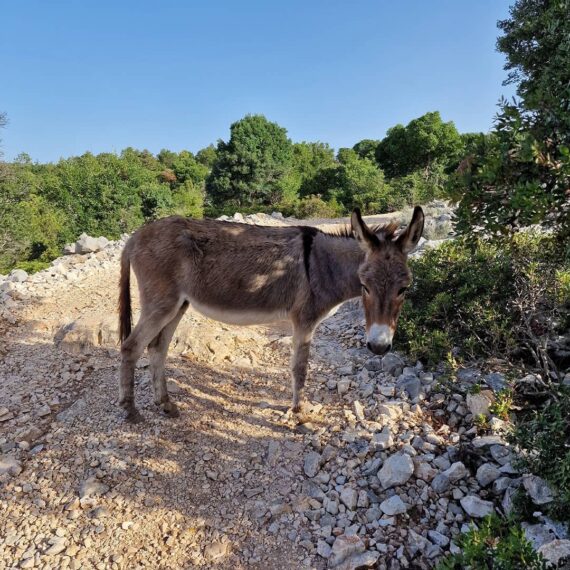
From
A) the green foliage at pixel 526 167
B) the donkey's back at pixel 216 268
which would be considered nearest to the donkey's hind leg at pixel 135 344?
the donkey's back at pixel 216 268

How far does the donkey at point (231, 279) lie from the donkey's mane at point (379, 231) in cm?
2

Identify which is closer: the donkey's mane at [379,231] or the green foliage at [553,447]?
the green foliage at [553,447]

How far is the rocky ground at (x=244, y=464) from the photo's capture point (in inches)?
111

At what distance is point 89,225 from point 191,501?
31591 mm

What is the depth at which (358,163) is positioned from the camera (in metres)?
35.0

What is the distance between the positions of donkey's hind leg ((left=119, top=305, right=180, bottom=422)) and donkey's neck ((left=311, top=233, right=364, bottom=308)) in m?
1.56

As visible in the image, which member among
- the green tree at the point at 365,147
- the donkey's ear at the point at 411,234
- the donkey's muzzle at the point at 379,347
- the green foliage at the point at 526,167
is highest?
the green tree at the point at 365,147

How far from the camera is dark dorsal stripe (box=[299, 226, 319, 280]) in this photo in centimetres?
412

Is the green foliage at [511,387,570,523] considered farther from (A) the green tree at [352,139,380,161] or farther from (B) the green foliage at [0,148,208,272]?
(A) the green tree at [352,139,380,161]

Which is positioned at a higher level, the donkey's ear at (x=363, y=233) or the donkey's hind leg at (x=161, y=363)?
the donkey's ear at (x=363, y=233)

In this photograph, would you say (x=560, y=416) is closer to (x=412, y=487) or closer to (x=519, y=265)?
(x=412, y=487)

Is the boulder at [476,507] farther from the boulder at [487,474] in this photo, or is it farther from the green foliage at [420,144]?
the green foliage at [420,144]

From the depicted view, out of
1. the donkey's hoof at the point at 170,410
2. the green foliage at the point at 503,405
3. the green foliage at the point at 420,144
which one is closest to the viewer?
the green foliage at the point at 503,405

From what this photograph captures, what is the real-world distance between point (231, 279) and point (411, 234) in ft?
6.13
